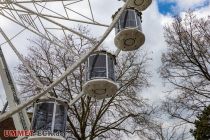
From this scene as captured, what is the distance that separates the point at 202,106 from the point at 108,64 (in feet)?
31.9

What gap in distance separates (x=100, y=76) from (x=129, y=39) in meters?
1.64

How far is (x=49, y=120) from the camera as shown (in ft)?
27.3

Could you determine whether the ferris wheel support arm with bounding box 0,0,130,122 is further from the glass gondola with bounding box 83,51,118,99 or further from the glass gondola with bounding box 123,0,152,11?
the glass gondola with bounding box 123,0,152,11

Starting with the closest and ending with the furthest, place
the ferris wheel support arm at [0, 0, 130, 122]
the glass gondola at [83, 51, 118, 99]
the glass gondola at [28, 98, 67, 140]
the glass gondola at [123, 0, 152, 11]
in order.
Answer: the ferris wheel support arm at [0, 0, 130, 122]
the glass gondola at [28, 98, 67, 140]
the glass gondola at [83, 51, 118, 99]
the glass gondola at [123, 0, 152, 11]

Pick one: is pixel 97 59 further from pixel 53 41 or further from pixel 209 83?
pixel 209 83

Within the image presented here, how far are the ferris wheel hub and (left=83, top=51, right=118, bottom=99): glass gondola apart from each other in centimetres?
65

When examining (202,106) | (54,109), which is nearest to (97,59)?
(54,109)

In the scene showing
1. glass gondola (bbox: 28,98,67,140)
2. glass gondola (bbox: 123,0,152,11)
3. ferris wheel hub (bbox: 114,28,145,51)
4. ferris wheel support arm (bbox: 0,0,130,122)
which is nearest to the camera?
ferris wheel support arm (bbox: 0,0,130,122)

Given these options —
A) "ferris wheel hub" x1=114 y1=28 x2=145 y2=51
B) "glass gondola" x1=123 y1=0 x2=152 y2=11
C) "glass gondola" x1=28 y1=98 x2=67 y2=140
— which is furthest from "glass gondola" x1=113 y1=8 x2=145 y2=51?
"glass gondola" x1=28 y1=98 x2=67 y2=140

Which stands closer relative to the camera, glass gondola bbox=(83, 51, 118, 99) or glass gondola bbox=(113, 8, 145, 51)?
glass gondola bbox=(83, 51, 118, 99)

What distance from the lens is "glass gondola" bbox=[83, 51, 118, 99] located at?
868 centimetres

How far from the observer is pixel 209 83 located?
17.7 meters

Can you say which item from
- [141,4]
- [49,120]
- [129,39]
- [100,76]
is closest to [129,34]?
[129,39]

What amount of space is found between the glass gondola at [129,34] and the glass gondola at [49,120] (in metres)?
2.35
